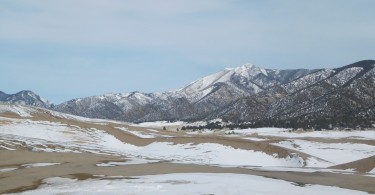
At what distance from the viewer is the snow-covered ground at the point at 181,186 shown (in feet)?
81.5

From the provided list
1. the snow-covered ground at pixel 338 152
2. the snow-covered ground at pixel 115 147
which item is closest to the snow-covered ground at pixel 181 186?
the snow-covered ground at pixel 115 147

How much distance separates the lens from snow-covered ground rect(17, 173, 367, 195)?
24.8 metres

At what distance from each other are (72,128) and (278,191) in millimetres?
88755

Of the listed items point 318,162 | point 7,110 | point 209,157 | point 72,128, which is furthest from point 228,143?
point 7,110

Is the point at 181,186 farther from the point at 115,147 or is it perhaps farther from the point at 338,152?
the point at 115,147

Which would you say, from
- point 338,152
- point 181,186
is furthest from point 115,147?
point 181,186

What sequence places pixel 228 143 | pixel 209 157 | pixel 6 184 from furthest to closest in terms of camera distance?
1. pixel 228 143
2. pixel 209 157
3. pixel 6 184

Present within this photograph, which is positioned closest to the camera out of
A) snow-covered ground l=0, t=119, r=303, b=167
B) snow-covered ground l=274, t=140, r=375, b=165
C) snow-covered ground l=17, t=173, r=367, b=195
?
snow-covered ground l=17, t=173, r=367, b=195

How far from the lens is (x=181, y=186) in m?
26.2

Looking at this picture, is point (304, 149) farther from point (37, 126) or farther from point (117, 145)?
point (37, 126)

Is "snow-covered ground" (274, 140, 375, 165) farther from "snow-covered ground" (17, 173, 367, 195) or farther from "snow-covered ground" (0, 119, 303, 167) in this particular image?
"snow-covered ground" (17, 173, 367, 195)

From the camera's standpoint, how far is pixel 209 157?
6725cm

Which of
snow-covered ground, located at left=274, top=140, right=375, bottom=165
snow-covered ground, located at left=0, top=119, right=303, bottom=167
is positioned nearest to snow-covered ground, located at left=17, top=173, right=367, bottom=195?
snow-covered ground, located at left=0, top=119, right=303, bottom=167

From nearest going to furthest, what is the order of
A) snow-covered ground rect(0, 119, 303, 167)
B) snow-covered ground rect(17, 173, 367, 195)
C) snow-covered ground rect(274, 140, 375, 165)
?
snow-covered ground rect(17, 173, 367, 195)
snow-covered ground rect(0, 119, 303, 167)
snow-covered ground rect(274, 140, 375, 165)
